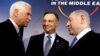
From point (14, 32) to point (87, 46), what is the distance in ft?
2.21

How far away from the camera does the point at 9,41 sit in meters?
2.51

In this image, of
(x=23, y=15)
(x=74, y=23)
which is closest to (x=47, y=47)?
(x=23, y=15)

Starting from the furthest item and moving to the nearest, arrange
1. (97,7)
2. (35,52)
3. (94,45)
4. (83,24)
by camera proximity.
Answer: (97,7) → (35,52) → (83,24) → (94,45)

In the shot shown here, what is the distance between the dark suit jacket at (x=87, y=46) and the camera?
228 centimetres

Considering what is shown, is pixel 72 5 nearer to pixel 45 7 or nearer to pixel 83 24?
pixel 45 7

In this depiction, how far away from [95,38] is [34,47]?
3.12 ft

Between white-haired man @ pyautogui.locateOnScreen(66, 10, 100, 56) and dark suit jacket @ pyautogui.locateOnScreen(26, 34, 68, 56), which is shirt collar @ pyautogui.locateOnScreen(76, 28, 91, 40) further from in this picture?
dark suit jacket @ pyautogui.locateOnScreen(26, 34, 68, 56)

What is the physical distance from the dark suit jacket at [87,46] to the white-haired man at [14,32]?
18.9 inches

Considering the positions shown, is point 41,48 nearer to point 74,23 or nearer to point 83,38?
point 74,23

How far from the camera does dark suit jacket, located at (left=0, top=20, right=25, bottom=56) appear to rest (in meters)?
2.49

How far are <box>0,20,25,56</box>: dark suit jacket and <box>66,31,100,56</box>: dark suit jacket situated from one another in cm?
47

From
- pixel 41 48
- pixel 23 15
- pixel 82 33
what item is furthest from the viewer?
pixel 41 48

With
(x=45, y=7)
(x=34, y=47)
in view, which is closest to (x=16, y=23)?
(x=34, y=47)

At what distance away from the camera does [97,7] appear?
3.56 meters
